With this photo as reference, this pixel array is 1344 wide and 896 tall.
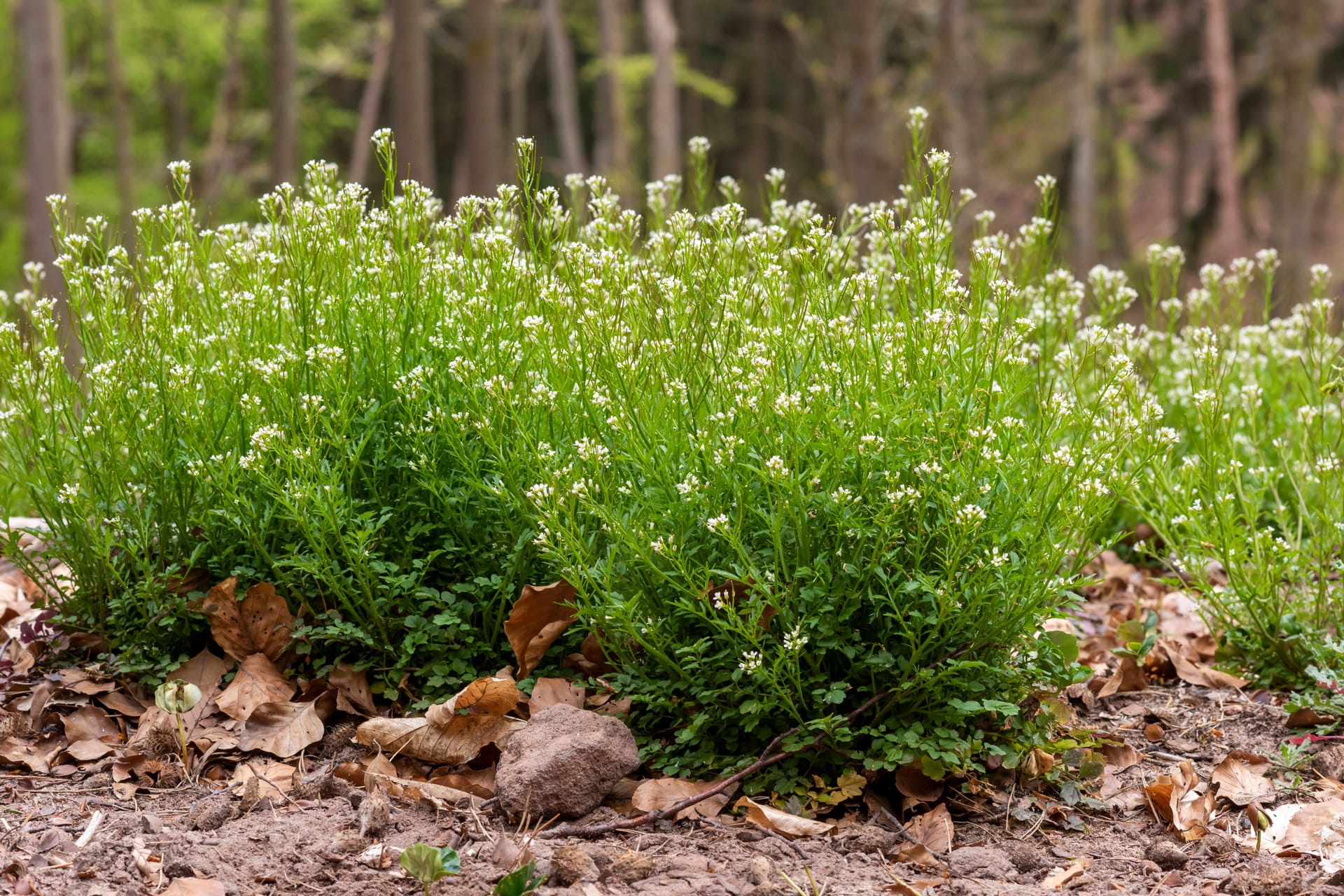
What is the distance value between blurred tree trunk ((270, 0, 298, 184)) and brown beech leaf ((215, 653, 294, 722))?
12.0 metres

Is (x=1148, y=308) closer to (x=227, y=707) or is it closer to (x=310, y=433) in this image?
→ (x=310, y=433)

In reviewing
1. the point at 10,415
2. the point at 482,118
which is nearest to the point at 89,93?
the point at 482,118

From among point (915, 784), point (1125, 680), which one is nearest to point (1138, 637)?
point (1125, 680)

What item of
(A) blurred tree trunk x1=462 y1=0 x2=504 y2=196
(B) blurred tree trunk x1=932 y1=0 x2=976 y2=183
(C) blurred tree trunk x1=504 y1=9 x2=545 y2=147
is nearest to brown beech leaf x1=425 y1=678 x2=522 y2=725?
(A) blurred tree trunk x1=462 y1=0 x2=504 y2=196

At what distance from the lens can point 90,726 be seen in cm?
324

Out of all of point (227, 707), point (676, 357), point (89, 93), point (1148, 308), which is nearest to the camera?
point (676, 357)

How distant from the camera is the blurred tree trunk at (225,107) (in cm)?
2127

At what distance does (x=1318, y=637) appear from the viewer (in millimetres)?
3477

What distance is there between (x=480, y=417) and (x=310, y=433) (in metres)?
0.44

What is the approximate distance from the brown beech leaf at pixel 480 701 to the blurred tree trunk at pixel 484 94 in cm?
889

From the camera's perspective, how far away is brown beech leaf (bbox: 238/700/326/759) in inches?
122

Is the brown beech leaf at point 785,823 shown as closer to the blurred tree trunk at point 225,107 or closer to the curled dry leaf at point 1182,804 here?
the curled dry leaf at point 1182,804

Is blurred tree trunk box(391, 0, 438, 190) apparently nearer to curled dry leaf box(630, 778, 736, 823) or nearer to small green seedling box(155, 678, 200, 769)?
small green seedling box(155, 678, 200, 769)

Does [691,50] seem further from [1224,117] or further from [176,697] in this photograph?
[176,697]
